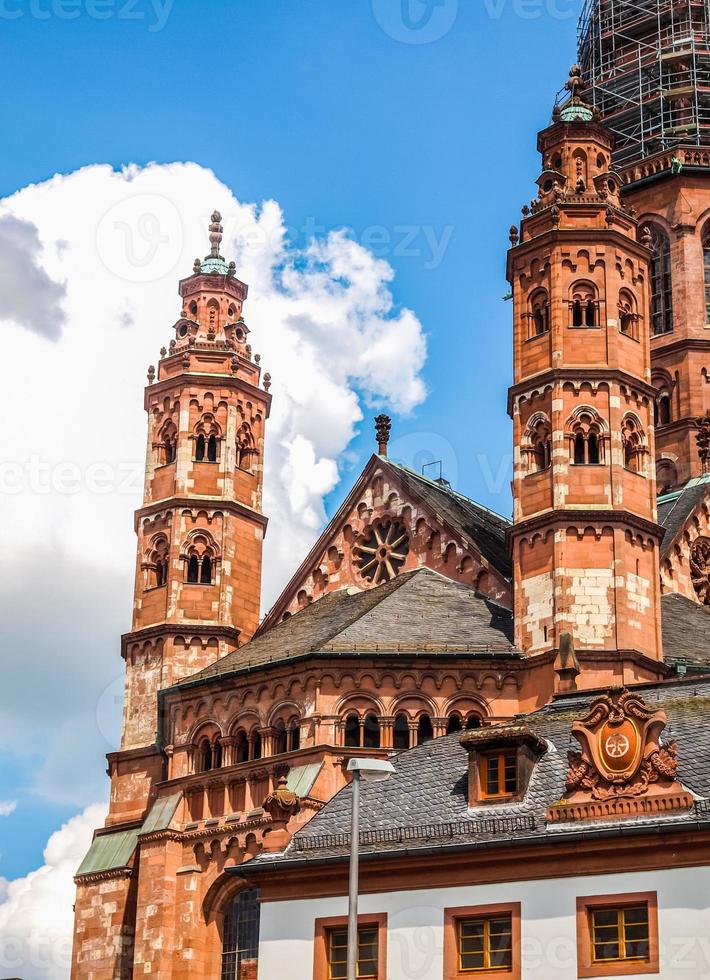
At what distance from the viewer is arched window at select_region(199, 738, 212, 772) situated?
6019 centimetres

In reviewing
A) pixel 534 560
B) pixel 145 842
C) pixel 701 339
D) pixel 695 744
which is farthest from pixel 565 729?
pixel 701 339

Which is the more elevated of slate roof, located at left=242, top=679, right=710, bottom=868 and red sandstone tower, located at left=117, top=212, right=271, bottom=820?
red sandstone tower, located at left=117, top=212, right=271, bottom=820

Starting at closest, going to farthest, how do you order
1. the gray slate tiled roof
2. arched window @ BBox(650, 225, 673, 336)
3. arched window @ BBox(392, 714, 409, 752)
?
arched window @ BBox(392, 714, 409, 752) → the gray slate tiled roof → arched window @ BBox(650, 225, 673, 336)

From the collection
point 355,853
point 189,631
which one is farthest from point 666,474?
point 355,853

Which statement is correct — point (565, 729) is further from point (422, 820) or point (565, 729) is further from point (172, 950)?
point (172, 950)

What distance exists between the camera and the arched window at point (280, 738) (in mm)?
57812

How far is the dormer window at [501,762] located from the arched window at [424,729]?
16.9m

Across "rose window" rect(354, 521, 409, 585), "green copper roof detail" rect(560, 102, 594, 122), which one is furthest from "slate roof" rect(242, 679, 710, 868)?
"green copper roof detail" rect(560, 102, 594, 122)

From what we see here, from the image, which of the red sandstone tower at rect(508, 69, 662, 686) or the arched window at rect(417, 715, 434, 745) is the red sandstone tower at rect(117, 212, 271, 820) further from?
the red sandstone tower at rect(508, 69, 662, 686)

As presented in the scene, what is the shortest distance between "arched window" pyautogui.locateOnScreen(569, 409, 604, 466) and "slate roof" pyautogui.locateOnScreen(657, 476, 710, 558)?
459 inches

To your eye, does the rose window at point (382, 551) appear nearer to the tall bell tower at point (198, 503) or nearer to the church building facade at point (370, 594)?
the church building facade at point (370, 594)

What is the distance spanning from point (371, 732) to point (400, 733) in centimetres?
87

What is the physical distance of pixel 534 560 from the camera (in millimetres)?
58750

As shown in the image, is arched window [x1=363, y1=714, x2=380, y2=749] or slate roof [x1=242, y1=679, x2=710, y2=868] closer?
slate roof [x1=242, y1=679, x2=710, y2=868]
